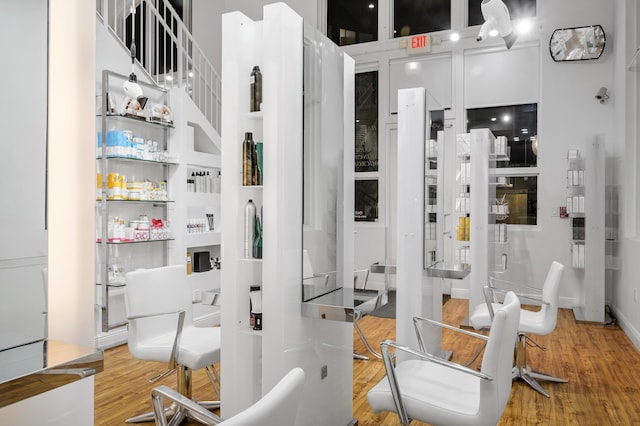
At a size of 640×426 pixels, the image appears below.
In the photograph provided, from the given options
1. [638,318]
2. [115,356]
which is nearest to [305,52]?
[115,356]

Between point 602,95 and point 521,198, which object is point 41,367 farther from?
point 602,95

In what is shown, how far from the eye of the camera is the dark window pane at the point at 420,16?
7.63m

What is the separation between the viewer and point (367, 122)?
8.13 metres

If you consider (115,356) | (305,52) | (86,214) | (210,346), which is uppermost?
(305,52)

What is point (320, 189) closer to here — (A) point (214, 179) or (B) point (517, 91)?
(A) point (214, 179)

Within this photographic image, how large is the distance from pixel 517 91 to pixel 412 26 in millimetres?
2026

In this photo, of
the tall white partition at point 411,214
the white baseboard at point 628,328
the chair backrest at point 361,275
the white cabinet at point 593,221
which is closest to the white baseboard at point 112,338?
the chair backrest at point 361,275

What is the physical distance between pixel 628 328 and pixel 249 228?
180 inches

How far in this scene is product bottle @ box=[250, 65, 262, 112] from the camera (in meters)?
2.63

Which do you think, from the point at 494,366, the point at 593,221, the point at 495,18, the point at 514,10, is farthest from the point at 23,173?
the point at 514,10

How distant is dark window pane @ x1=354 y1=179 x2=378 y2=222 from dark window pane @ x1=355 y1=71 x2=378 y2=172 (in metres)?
0.23

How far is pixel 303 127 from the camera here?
256 centimetres

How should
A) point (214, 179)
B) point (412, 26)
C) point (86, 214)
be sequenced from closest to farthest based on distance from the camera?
1. point (86, 214)
2. point (214, 179)
3. point (412, 26)

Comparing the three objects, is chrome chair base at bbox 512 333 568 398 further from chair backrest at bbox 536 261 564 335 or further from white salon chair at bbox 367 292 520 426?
white salon chair at bbox 367 292 520 426
